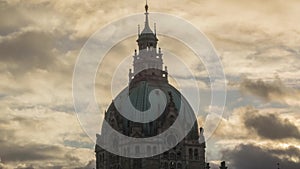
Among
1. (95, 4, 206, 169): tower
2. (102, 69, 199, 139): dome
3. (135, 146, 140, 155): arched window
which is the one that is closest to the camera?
(135, 146, 140, 155): arched window

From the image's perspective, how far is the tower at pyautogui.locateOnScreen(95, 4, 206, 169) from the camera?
17575 centimetres

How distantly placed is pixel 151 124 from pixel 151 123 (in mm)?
207

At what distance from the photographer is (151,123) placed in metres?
178

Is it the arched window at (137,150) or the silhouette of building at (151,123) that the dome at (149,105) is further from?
the arched window at (137,150)

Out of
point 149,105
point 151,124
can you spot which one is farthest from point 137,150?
point 149,105

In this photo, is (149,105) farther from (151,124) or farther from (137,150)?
(137,150)

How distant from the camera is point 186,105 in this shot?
18375cm

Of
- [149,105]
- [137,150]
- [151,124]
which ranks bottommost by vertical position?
[137,150]

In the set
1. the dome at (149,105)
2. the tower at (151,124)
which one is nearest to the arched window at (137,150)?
the tower at (151,124)

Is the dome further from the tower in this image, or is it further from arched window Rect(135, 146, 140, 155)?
arched window Rect(135, 146, 140, 155)

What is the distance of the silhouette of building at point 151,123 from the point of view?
176 metres

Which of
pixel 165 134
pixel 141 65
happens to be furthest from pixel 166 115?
pixel 141 65

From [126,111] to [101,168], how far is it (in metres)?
13.9

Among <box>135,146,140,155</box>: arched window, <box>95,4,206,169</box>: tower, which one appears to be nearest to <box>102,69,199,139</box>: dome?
<box>95,4,206,169</box>: tower
